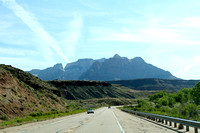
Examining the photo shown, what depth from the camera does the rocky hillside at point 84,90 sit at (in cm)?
13712

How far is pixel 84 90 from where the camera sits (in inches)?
5871

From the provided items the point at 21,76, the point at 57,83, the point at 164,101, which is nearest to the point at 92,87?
the point at 57,83

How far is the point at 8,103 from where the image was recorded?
3275 cm

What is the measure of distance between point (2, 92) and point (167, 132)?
87.7 ft

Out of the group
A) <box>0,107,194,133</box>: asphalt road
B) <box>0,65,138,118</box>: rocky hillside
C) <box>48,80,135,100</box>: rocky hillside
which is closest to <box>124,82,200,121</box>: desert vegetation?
<box>0,107,194,133</box>: asphalt road

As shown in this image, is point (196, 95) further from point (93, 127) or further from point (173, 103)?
point (93, 127)

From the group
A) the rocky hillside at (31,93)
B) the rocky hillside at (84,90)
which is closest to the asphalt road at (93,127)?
the rocky hillside at (31,93)

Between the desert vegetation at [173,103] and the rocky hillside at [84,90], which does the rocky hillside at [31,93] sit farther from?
the desert vegetation at [173,103]

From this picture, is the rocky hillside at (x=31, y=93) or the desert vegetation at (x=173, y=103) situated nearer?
the rocky hillside at (x=31, y=93)

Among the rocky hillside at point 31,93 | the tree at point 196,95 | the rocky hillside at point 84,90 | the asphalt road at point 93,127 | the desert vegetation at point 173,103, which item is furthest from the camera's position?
the rocky hillside at point 84,90

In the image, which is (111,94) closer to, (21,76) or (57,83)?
(57,83)

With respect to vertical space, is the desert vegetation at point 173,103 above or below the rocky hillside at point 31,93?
below

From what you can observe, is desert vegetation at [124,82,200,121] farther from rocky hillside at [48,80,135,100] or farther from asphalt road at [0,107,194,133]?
rocky hillside at [48,80,135,100]

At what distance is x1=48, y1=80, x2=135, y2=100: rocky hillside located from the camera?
5399 inches
